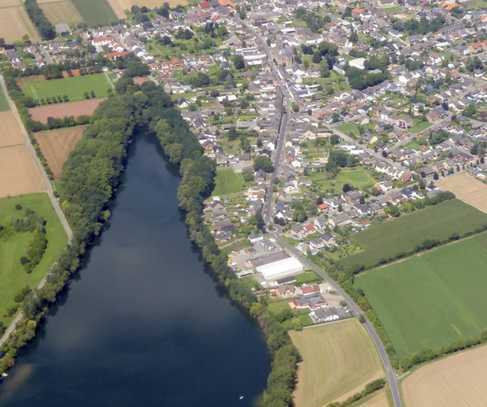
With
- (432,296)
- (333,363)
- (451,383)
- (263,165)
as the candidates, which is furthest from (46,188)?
(451,383)

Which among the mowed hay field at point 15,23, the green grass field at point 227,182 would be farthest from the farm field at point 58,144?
the mowed hay field at point 15,23

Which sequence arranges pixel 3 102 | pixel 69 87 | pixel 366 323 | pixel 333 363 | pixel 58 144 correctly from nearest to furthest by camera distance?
pixel 333 363
pixel 366 323
pixel 58 144
pixel 3 102
pixel 69 87

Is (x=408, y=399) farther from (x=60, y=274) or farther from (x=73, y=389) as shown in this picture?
(x=60, y=274)

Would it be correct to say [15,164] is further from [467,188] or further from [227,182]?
[467,188]

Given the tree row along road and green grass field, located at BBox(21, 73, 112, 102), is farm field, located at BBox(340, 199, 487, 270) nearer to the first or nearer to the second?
the tree row along road

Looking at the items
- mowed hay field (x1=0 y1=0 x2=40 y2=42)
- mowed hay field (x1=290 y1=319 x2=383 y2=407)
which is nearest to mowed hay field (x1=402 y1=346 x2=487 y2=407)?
mowed hay field (x1=290 y1=319 x2=383 y2=407)

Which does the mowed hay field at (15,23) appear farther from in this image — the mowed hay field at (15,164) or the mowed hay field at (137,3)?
the mowed hay field at (15,164)

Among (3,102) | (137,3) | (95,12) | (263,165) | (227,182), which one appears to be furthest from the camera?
(137,3)
